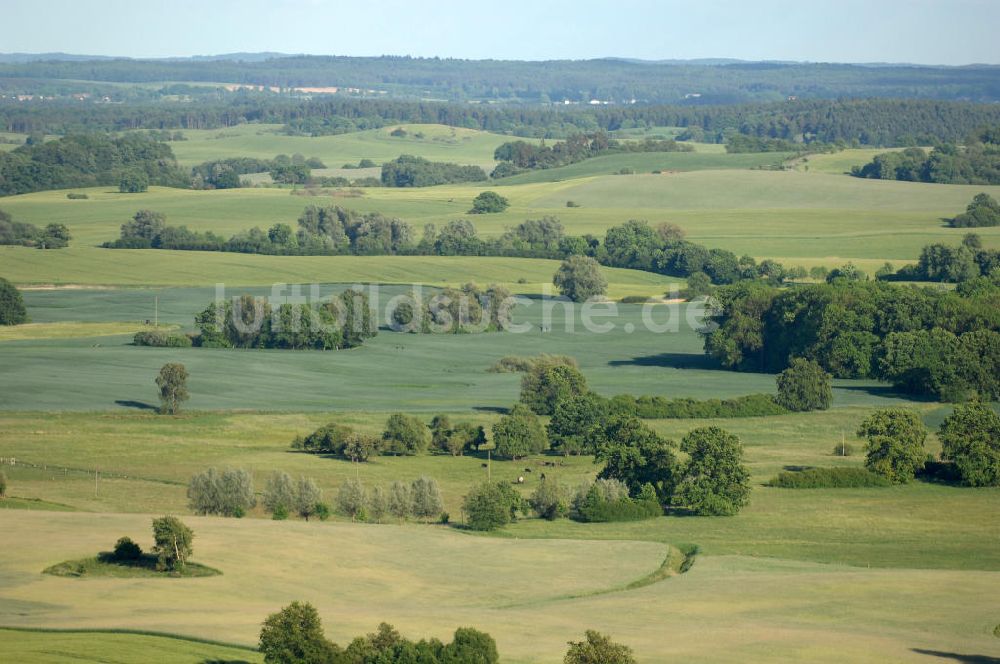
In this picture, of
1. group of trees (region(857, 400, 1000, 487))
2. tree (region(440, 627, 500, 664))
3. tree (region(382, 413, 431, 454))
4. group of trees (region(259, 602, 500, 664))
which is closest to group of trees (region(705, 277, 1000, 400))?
group of trees (region(857, 400, 1000, 487))

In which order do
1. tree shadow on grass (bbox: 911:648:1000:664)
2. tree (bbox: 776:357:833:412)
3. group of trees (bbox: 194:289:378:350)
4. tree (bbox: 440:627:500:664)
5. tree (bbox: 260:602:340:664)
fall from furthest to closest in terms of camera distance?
group of trees (bbox: 194:289:378:350)
tree (bbox: 776:357:833:412)
tree shadow on grass (bbox: 911:648:1000:664)
tree (bbox: 260:602:340:664)
tree (bbox: 440:627:500:664)

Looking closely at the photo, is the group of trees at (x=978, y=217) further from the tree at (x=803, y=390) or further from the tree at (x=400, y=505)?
the tree at (x=400, y=505)

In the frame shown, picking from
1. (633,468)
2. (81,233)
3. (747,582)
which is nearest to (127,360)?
(633,468)

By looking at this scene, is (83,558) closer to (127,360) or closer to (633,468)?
(633,468)

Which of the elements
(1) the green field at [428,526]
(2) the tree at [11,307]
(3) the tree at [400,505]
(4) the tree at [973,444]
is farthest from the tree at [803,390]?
(2) the tree at [11,307]

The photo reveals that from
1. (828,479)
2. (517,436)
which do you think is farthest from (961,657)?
(517,436)

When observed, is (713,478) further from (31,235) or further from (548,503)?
(31,235)

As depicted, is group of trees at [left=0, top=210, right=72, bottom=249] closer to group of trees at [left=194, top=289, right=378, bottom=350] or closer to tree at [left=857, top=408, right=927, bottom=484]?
group of trees at [left=194, top=289, right=378, bottom=350]
